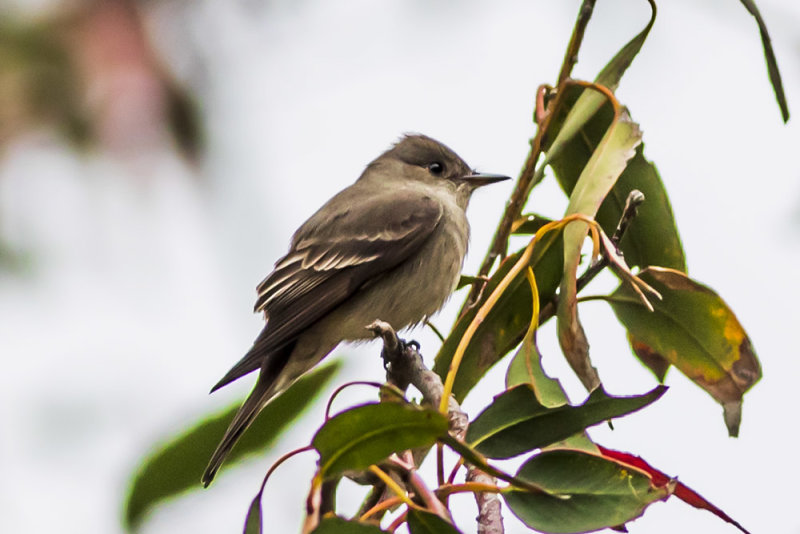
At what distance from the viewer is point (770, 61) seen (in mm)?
2189

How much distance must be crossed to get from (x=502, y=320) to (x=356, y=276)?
1.23 metres

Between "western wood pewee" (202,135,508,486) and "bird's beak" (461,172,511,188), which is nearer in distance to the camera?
"western wood pewee" (202,135,508,486)

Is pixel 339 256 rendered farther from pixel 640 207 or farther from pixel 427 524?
pixel 427 524

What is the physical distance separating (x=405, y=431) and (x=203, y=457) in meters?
0.77

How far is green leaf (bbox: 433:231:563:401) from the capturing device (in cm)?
230

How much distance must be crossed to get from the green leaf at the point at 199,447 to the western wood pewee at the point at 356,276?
0.78 meters

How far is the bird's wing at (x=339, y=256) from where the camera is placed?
3.42 meters

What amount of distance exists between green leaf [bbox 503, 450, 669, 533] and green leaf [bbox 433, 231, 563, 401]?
56cm

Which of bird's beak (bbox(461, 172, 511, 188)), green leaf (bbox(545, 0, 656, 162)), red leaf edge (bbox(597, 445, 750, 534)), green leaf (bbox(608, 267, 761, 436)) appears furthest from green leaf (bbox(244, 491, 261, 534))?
bird's beak (bbox(461, 172, 511, 188))

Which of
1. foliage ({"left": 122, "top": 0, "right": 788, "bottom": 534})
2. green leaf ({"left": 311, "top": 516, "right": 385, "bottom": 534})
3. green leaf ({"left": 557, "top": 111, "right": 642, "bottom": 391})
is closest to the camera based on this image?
green leaf ({"left": 311, "top": 516, "right": 385, "bottom": 534})

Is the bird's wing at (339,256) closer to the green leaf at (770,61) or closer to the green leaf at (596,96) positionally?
the green leaf at (596,96)

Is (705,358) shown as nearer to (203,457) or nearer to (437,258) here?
(203,457)

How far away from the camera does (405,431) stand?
1.53 m

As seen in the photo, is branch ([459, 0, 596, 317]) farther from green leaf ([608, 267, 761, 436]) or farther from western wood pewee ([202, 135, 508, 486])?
western wood pewee ([202, 135, 508, 486])
